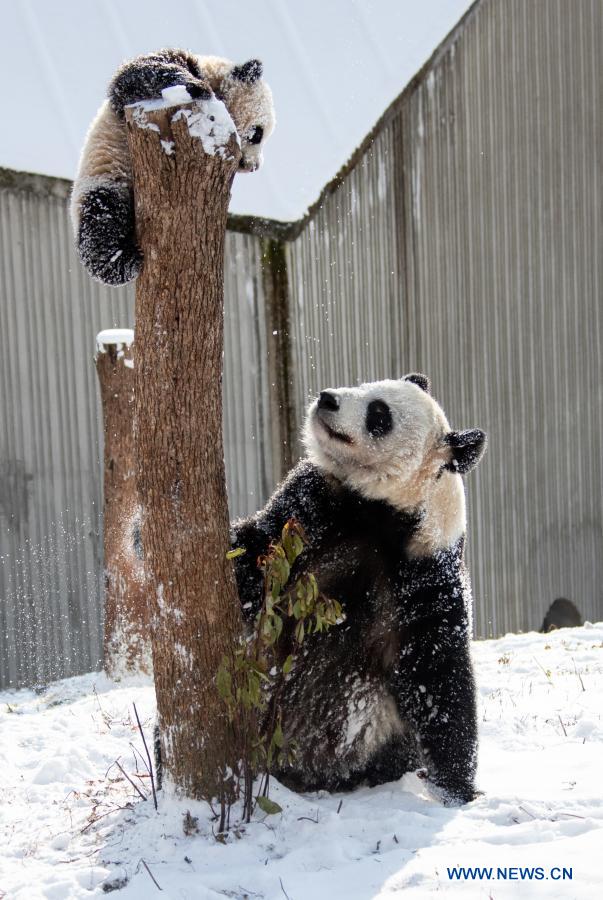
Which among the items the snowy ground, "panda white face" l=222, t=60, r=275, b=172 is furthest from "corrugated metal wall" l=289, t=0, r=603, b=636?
"panda white face" l=222, t=60, r=275, b=172

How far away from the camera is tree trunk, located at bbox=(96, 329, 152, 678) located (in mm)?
6312

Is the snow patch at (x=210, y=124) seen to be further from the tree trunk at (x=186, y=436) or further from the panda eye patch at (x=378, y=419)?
the panda eye patch at (x=378, y=419)

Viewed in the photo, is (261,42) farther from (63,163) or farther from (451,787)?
(451,787)

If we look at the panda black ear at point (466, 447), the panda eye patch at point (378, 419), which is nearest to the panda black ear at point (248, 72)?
the panda eye patch at point (378, 419)

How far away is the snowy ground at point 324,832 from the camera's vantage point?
2.60 meters

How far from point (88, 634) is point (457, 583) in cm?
538

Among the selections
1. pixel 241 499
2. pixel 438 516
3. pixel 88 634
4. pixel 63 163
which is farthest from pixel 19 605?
pixel 438 516

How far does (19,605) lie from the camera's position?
7852 mm

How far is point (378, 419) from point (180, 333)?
3.74 ft

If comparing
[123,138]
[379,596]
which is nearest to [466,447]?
[379,596]

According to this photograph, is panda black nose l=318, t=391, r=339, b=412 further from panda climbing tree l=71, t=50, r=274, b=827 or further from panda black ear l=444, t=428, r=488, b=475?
panda climbing tree l=71, t=50, r=274, b=827

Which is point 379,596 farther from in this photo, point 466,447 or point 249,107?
point 249,107

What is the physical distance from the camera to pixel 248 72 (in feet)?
9.82

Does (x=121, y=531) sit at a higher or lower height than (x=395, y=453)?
lower
